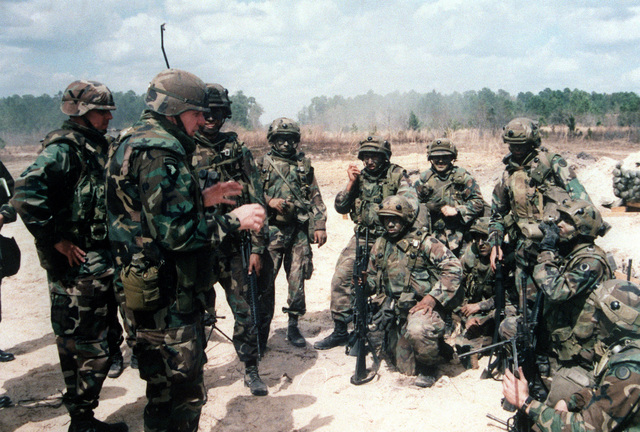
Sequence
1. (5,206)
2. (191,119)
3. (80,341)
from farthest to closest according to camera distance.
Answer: (5,206) < (80,341) < (191,119)

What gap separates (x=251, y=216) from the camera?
9.78 feet

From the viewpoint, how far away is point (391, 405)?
14.7ft

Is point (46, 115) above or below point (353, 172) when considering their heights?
above

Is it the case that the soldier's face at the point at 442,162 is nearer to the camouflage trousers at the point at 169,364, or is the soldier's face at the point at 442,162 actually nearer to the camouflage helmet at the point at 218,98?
the camouflage helmet at the point at 218,98

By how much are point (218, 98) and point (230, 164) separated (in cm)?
70

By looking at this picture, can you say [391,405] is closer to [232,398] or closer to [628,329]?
[232,398]

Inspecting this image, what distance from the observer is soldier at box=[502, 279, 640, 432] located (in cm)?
263

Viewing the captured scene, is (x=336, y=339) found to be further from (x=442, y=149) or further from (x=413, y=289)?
(x=442, y=149)

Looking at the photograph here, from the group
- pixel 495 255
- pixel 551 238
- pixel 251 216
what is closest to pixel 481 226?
pixel 495 255

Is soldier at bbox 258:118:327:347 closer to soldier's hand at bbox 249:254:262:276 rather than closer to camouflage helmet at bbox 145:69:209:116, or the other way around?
soldier's hand at bbox 249:254:262:276

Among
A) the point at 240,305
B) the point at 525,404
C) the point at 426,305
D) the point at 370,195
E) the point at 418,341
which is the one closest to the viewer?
the point at 525,404

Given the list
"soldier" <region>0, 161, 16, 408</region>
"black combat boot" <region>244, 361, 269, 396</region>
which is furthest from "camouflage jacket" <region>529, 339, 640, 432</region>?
"soldier" <region>0, 161, 16, 408</region>

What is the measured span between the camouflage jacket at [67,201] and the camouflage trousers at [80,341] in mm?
129

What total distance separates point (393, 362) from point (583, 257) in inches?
89.3
